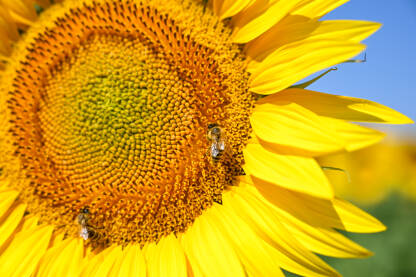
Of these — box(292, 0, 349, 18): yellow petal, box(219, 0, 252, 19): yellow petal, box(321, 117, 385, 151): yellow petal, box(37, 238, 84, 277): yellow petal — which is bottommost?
box(37, 238, 84, 277): yellow petal

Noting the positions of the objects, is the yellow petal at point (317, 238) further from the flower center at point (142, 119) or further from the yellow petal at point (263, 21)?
the yellow petal at point (263, 21)

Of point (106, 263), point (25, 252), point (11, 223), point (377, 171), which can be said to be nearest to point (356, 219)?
point (106, 263)

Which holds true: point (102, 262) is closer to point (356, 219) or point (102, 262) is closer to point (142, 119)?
point (142, 119)

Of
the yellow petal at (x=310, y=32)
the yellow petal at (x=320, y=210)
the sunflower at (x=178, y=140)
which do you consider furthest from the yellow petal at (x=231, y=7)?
the yellow petal at (x=320, y=210)

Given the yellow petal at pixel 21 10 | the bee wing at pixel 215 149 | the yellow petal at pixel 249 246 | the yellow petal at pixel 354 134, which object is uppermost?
the yellow petal at pixel 21 10

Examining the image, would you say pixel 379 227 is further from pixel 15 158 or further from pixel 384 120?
pixel 15 158

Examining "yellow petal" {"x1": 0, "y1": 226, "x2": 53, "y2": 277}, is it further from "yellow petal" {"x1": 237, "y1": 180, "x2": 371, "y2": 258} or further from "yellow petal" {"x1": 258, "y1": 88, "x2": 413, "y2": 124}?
"yellow petal" {"x1": 258, "y1": 88, "x2": 413, "y2": 124}

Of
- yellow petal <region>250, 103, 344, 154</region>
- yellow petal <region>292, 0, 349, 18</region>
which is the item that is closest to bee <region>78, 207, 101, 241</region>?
yellow petal <region>250, 103, 344, 154</region>
